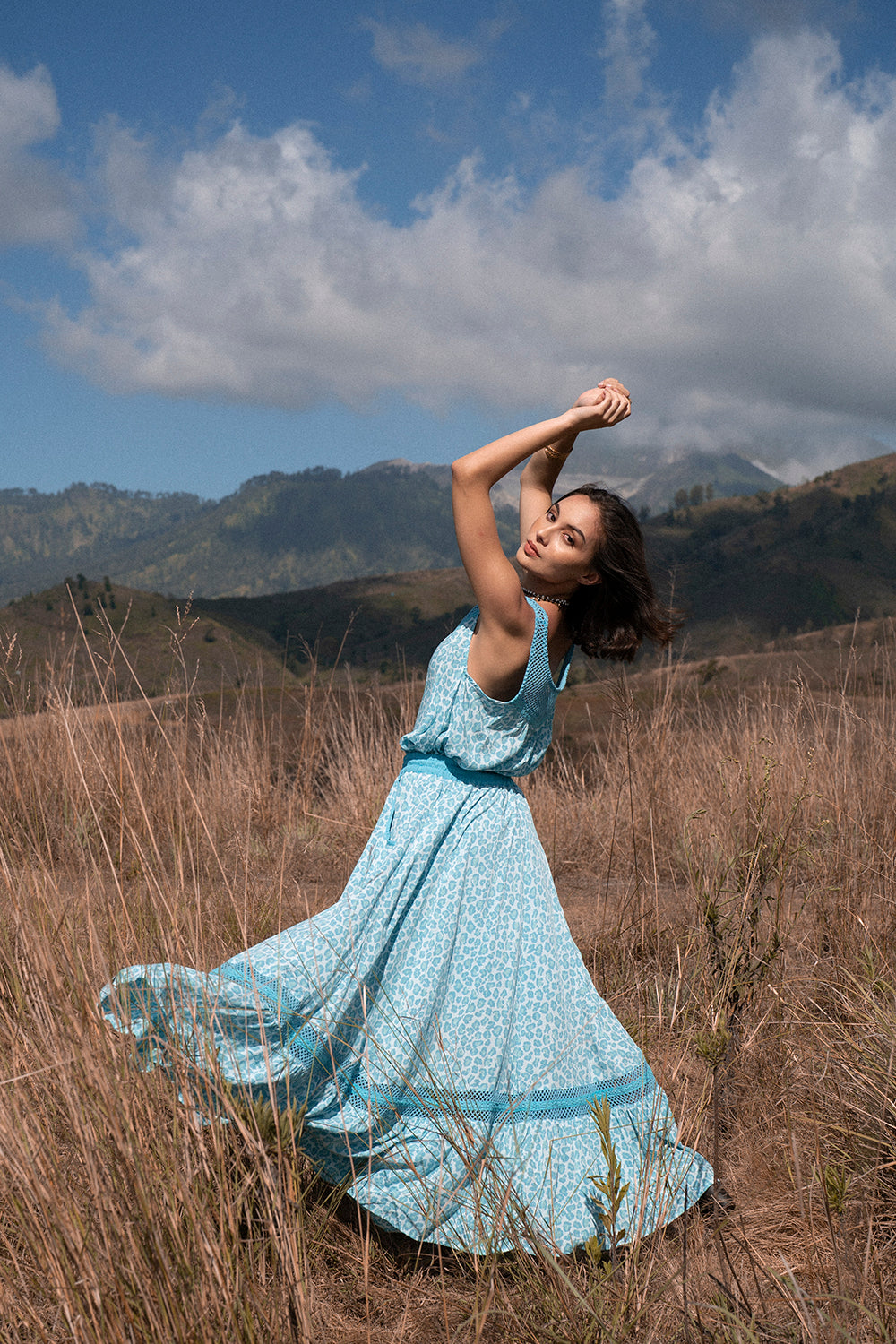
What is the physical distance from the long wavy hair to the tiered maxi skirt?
43 centimetres

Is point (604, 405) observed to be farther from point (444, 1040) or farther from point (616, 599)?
point (444, 1040)

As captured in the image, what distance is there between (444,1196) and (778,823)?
2487 millimetres

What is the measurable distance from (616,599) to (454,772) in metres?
0.52

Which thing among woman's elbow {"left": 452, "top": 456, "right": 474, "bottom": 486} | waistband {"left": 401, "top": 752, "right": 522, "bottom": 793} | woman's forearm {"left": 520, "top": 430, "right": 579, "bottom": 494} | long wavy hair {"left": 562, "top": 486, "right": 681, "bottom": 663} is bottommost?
waistband {"left": 401, "top": 752, "right": 522, "bottom": 793}

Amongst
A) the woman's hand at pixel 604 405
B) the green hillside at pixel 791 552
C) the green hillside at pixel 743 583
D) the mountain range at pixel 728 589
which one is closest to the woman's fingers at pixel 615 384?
the woman's hand at pixel 604 405

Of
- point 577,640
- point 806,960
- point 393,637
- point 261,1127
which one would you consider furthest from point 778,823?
point 393,637

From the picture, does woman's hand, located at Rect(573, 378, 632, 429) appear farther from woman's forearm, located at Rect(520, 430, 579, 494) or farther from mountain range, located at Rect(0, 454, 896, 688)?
mountain range, located at Rect(0, 454, 896, 688)

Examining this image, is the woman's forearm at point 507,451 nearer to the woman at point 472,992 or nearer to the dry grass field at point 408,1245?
the woman at point 472,992

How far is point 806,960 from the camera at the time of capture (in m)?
2.80

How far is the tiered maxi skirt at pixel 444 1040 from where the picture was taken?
1.64m

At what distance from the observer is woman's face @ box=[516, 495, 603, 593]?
1.88m

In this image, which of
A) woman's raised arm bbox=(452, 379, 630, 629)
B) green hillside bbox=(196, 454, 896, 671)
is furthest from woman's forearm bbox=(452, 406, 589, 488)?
green hillside bbox=(196, 454, 896, 671)

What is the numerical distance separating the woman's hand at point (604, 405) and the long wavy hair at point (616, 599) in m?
0.15

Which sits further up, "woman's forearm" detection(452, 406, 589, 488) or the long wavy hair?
"woman's forearm" detection(452, 406, 589, 488)
